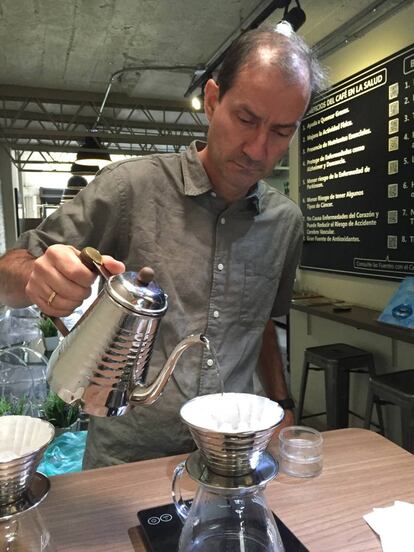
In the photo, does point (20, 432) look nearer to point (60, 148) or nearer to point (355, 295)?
point (355, 295)

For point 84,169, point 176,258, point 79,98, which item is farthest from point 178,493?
point 84,169

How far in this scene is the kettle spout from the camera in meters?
0.70

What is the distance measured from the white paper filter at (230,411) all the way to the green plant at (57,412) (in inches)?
57.3

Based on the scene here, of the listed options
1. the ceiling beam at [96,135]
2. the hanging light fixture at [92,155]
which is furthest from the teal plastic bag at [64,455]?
the ceiling beam at [96,135]

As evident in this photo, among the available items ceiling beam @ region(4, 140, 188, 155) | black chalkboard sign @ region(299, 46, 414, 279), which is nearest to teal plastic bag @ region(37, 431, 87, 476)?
black chalkboard sign @ region(299, 46, 414, 279)

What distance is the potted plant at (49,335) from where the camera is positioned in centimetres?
289

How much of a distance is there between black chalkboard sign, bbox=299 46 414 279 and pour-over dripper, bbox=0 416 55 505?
280 centimetres

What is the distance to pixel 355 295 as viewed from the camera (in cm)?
360

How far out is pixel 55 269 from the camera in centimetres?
69

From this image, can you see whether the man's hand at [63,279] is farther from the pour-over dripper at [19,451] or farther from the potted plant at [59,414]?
the potted plant at [59,414]

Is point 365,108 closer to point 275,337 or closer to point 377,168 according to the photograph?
point 377,168

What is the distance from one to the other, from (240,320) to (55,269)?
0.68 meters

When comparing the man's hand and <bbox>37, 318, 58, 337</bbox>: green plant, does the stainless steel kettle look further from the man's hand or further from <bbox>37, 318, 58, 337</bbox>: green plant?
<bbox>37, 318, 58, 337</bbox>: green plant

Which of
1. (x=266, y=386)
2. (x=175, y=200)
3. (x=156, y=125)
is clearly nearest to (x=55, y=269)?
(x=175, y=200)
